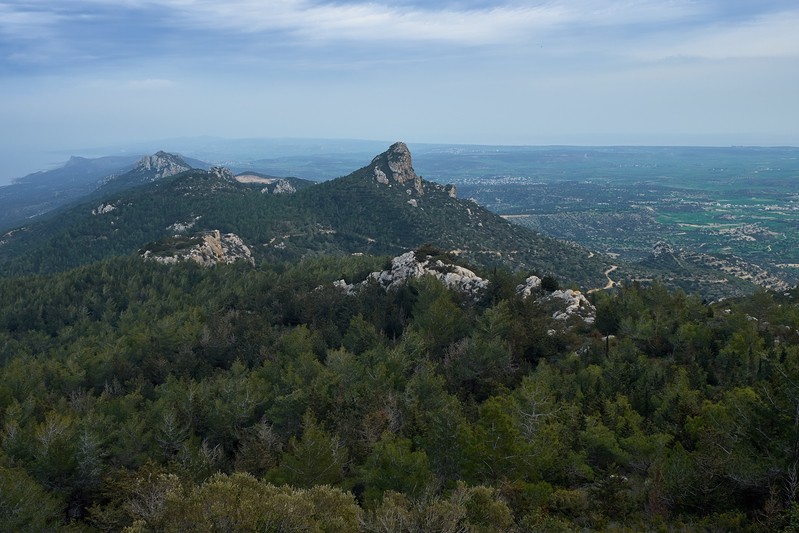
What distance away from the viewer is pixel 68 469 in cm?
2519

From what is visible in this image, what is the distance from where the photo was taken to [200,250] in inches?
3775

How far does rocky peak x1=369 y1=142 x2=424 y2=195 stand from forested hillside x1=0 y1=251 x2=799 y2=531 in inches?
3587

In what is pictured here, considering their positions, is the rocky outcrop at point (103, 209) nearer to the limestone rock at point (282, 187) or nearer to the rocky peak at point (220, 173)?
the rocky peak at point (220, 173)

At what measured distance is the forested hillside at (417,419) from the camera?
1650 centimetres

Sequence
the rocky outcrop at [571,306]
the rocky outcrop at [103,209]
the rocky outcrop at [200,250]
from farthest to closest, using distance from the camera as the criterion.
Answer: the rocky outcrop at [103,209], the rocky outcrop at [200,250], the rocky outcrop at [571,306]

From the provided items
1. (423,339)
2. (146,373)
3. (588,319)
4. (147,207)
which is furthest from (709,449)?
(147,207)

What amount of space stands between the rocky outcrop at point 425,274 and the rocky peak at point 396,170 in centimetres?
8622

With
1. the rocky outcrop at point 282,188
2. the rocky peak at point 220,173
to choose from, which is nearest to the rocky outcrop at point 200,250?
the rocky outcrop at point 282,188

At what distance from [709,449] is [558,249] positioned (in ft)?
347

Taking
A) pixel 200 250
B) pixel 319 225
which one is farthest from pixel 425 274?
pixel 319 225

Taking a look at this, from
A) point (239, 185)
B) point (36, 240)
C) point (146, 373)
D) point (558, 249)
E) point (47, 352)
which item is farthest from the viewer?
point (239, 185)

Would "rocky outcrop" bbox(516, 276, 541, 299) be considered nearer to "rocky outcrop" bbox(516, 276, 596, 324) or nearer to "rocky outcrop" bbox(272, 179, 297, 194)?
"rocky outcrop" bbox(516, 276, 596, 324)

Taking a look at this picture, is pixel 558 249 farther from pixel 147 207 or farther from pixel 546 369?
pixel 147 207

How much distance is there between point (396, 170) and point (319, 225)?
3234cm
